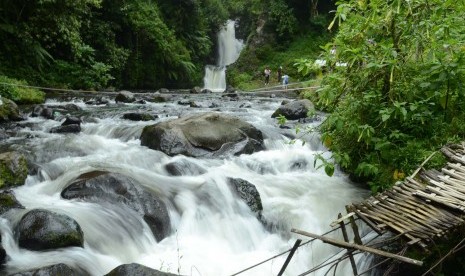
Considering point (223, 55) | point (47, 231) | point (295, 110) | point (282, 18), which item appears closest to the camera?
point (47, 231)

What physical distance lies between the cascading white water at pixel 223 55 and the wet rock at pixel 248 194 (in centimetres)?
2288

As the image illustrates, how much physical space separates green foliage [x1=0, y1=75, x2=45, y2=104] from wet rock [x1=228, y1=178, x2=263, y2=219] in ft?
28.4

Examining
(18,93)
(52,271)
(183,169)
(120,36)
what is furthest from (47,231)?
(120,36)

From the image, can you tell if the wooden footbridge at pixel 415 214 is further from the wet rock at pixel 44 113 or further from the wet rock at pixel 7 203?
the wet rock at pixel 44 113

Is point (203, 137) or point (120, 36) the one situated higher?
point (120, 36)

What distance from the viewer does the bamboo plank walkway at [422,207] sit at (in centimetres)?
298

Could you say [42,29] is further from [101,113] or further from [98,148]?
[98,148]

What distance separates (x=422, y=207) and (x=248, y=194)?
301 cm

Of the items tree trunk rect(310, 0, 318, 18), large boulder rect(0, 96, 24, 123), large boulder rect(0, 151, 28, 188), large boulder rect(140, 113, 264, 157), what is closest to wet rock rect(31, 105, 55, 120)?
large boulder rect(0, 96, 24, 123)

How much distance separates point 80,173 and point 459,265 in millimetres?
5078

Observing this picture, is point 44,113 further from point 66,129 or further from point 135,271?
point 135,271

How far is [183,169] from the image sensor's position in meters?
7.05

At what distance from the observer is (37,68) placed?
1611cm

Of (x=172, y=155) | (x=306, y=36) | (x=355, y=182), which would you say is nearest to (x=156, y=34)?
(x=306, y=36)
